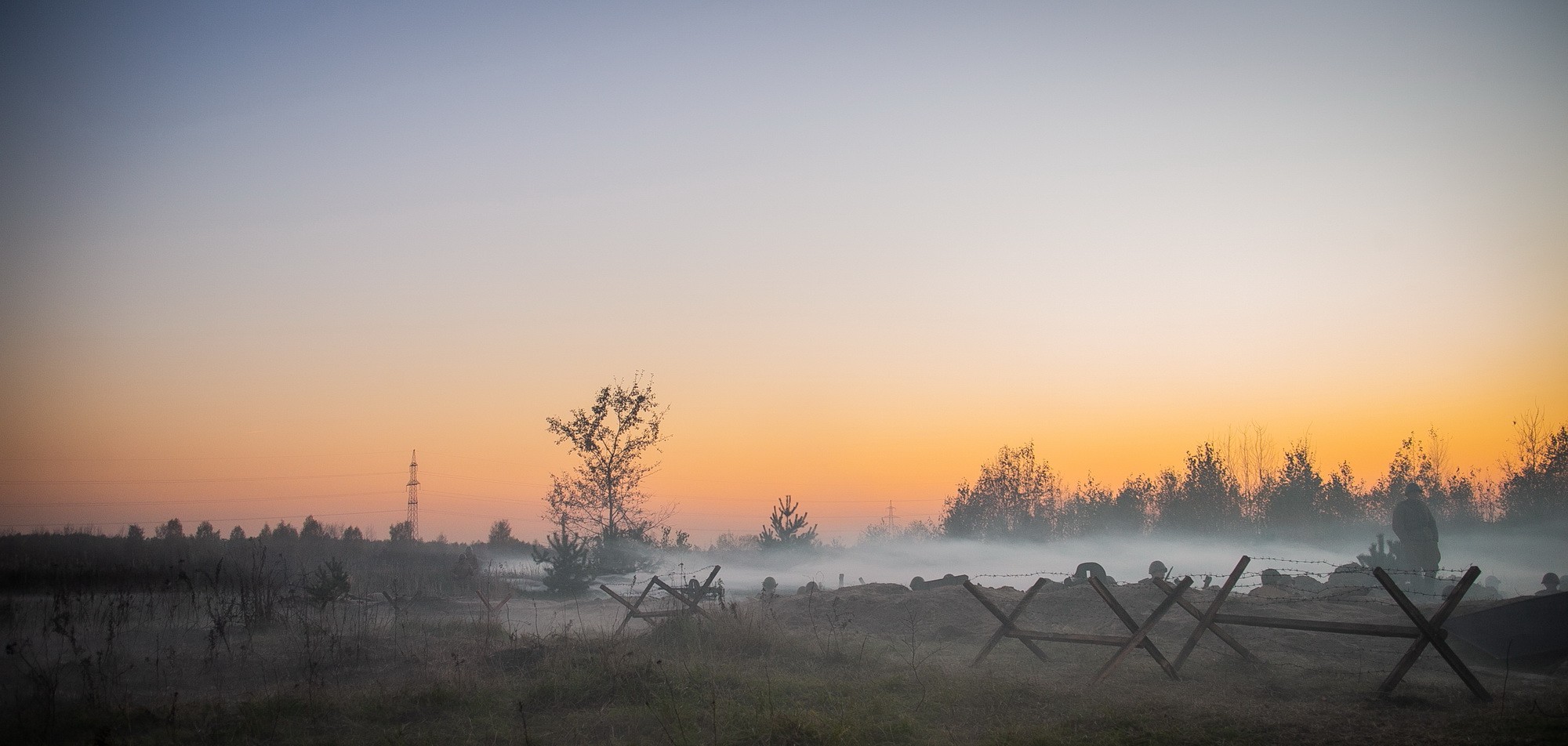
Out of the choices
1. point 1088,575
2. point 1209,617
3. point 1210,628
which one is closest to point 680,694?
point 1209,617

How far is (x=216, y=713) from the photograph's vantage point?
33.3ft

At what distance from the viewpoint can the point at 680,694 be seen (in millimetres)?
11102

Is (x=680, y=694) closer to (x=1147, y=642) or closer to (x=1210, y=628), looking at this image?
(x=1147, y=642)

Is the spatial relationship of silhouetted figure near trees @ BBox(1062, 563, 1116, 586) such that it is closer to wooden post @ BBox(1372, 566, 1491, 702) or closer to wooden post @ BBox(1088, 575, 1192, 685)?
wooden post @ BBox(1088, 575, 1192, 685)

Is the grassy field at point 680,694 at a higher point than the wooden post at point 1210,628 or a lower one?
lower

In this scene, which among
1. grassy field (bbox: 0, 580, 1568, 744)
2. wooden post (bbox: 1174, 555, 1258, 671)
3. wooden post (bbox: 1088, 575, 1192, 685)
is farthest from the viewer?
wooden post (bbox: 1174, 555, 1258, 671)

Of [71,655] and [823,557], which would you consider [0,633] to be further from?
[823,557]

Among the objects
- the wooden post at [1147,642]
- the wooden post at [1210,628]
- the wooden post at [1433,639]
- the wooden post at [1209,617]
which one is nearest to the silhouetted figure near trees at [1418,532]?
the wooden post at [1210,628]

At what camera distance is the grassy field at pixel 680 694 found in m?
9.15

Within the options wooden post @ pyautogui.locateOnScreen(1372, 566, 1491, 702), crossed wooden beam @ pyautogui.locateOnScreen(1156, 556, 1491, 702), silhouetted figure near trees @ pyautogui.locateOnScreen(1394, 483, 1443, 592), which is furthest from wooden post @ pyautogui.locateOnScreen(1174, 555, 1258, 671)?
silhouetted figure near trees @ pyautogui.locateOnScreen(1394, 483, 1443, 592)

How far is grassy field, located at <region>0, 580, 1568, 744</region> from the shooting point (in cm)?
915

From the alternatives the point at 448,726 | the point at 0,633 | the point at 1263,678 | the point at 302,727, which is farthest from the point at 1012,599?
the point at 0,633

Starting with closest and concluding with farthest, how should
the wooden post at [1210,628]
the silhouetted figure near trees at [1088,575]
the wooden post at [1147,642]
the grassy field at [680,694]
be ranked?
the grassy field at [680,694]
the wooden post at [1147,642]
the wooden post at [1210,628]
the silhouetted figure near trees at [1088,575]

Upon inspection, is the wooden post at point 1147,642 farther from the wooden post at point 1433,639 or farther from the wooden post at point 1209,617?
the wooden post at point 1433,639
